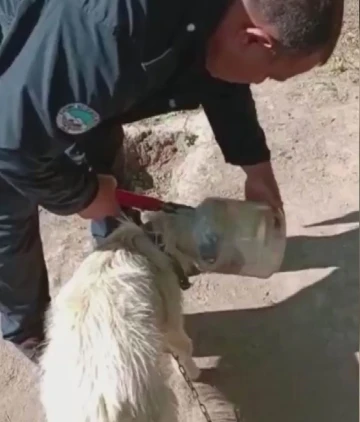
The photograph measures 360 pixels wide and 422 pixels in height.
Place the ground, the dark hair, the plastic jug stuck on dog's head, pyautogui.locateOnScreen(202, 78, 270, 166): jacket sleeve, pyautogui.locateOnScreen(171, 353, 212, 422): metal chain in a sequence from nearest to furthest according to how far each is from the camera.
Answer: the dark hair → the plastic jug stuck on dog's head → pyautogui.locateOnScreen(202, 78, 270, 166): jacket sleeve → pyautogui.locateOnScreen(171, 353, 212, 422): metal chain → the ground

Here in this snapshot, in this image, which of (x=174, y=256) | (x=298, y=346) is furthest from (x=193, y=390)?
(x=174, y=256)

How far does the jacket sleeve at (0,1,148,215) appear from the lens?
1308 mm

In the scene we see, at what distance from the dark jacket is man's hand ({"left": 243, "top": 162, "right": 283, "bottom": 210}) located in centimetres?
32

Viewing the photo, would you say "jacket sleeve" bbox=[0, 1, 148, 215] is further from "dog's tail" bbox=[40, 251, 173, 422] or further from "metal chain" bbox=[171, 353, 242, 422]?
"metal chain" bbox=[171, 353, 242, 422]

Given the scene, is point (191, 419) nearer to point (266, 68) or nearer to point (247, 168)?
point (247, 168)

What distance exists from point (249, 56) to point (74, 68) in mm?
263

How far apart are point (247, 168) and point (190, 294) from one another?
437mm

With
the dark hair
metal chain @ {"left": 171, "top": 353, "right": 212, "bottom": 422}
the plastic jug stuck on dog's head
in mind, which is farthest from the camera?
metal chain @ {"left": 171, "top": 353, "right": 212, "bottom": 422}

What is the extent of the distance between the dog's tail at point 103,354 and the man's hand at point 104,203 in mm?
104

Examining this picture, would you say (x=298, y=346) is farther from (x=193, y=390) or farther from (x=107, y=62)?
(x=107, y=62)

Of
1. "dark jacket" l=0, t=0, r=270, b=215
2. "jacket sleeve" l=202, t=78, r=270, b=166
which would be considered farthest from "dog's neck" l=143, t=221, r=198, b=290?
"jacket sleeve" l=202, t=78, r=270, b=166

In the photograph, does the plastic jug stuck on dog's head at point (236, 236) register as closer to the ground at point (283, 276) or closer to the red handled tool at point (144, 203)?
the red handled tool at point (144, 203)

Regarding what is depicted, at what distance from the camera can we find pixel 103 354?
57.9 inches

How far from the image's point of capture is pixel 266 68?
1397 mm
